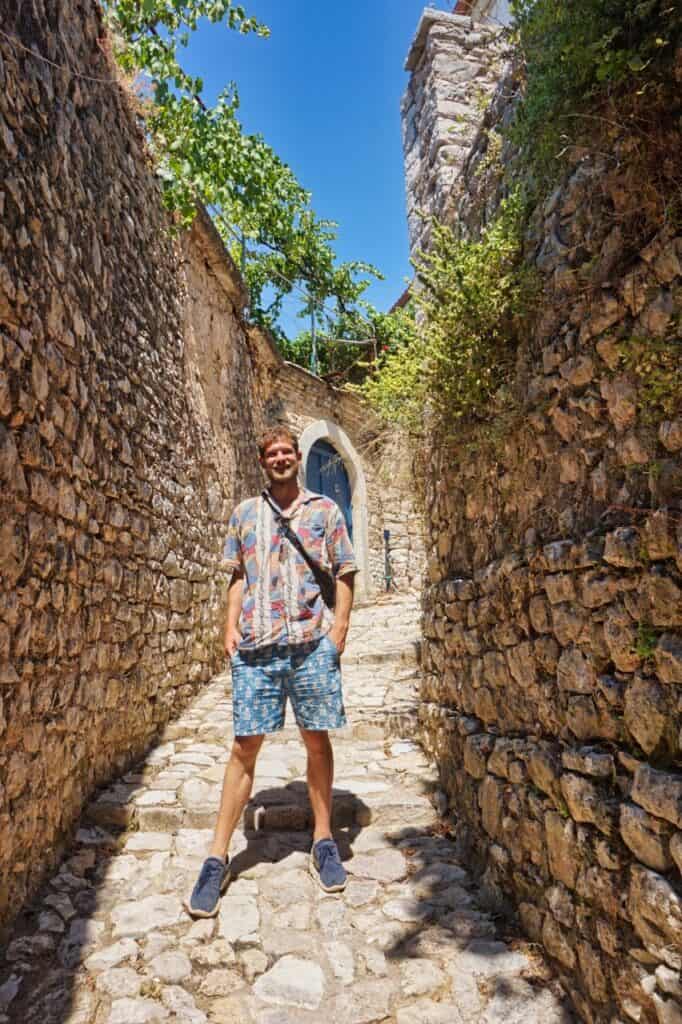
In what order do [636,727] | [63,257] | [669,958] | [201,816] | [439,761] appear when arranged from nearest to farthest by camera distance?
[669,958], [636,727], [63,257], [201,816], [439,761]

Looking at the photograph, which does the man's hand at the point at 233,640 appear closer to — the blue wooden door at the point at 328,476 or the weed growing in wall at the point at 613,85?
the weed growing in wall at the point at 613,85

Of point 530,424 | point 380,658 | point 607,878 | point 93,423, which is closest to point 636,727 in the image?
point 607,878

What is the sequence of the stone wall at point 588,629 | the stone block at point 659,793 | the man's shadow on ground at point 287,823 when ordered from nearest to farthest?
the stone block at point 659,793 < the stone wall at point 588,629 < the man's shadow on ground at point 287,823

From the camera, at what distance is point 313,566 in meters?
2.66

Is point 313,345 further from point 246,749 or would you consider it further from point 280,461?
point 246,749

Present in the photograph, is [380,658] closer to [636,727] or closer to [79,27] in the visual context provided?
[636,727]

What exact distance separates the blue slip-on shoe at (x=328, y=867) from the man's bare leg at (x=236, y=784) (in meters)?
0.35

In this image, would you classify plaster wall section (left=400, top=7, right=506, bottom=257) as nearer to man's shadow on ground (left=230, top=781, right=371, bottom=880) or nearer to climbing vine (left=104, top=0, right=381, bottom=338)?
climbing vine (left=104, top=0, right=381, bottom=338)

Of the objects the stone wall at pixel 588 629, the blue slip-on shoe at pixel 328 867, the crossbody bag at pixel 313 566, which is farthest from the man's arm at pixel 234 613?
the stone wall at pixel 588 629

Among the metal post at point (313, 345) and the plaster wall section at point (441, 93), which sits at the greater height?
the metal post at point (313, 345)

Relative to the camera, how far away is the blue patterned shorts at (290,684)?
2.54 m

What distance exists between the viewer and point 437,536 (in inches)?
141

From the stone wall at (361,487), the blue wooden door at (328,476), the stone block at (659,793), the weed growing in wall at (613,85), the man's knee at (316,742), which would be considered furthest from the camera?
the blue wooden door at (328,476)

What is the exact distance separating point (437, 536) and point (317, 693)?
52.5 inches
